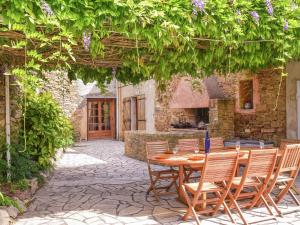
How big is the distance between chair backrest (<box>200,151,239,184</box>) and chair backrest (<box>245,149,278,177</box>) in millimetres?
222

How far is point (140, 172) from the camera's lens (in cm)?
759

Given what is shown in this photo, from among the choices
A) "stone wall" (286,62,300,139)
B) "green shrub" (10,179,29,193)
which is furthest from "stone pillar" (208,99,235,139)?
"green shrub" (10,179,29,193)

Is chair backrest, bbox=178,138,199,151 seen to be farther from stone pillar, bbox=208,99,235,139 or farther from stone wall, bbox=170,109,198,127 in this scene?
stone wall, bbox=170,109,198,127

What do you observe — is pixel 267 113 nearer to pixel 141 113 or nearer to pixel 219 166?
pixel 219 166

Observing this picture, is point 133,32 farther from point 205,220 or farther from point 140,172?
point 140,172

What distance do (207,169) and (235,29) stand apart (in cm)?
169

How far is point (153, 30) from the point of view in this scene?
366 cm

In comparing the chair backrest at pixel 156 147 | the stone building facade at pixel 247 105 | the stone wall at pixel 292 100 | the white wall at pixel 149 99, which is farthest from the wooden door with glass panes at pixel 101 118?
the chair backrest at pixel 156 147

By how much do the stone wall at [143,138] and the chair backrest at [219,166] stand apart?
4.62 meters

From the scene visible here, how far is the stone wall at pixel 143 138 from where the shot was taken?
28.2 ft

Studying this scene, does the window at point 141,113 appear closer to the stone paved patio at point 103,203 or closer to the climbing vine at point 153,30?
the stone paved patio at point 103,203

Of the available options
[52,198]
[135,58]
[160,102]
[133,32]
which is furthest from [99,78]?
[160,102]

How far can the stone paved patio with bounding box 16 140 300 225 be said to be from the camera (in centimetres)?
419

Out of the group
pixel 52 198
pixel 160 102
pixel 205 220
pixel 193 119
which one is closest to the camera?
pixel 205 220
